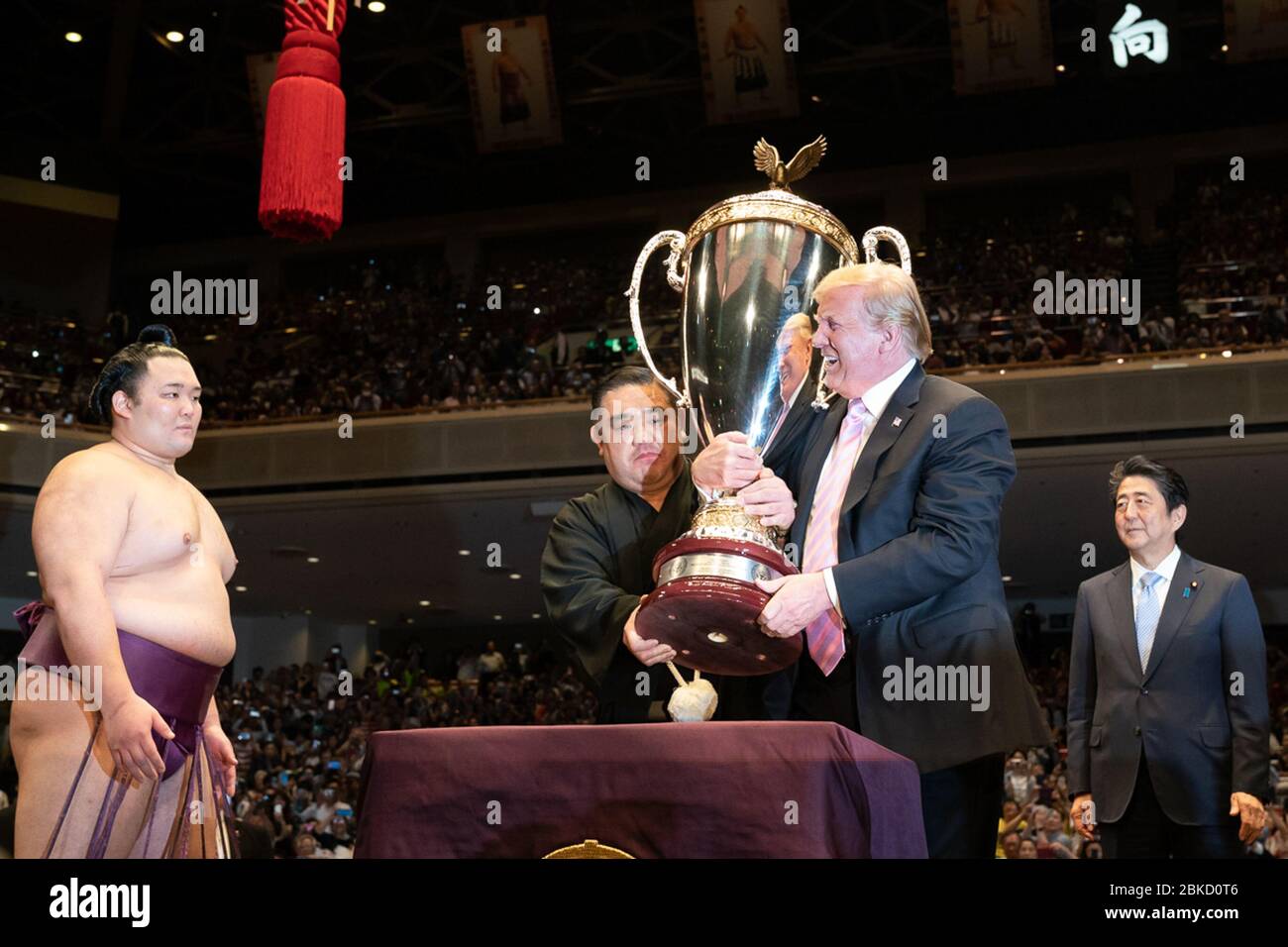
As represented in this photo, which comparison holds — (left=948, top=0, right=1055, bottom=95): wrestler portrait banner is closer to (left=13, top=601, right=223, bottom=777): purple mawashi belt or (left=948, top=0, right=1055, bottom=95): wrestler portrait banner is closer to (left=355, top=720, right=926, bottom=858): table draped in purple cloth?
(left=13, top=601, right=223, bottom=777): purple mawashi belt

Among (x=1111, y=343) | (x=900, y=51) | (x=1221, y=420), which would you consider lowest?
(x=1221, y=420)

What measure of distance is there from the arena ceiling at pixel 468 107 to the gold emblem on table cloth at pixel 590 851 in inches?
391

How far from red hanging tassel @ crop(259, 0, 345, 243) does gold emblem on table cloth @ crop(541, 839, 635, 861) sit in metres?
2.41

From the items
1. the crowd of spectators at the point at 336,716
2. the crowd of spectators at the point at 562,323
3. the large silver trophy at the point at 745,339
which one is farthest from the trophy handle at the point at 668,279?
the crowd of spectators at the point at 562,323

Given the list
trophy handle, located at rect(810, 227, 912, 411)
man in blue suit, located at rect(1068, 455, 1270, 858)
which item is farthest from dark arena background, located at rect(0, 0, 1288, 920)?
trophy handle, located at rect(810, 227, 912, 411)

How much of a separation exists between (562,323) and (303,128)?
8.21 meters

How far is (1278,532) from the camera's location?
979 centimetres

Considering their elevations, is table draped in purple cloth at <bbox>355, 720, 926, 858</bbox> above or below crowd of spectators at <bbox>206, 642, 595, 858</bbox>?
above

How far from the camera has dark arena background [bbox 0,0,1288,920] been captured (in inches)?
351

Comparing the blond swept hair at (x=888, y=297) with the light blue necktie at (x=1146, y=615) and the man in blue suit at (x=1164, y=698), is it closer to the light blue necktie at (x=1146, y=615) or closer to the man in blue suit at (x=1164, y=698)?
the man in blue suit at (x=1164, y=698)

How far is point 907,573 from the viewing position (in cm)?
164

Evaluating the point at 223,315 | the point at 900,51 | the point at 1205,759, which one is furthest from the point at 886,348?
the point at 223,315
